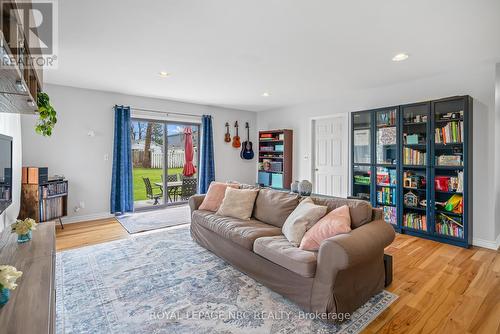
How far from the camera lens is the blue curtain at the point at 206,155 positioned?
5742 millimetres

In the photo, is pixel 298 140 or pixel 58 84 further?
pixel 298 140

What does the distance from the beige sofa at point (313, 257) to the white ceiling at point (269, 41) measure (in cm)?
161

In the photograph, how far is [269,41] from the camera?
255cm

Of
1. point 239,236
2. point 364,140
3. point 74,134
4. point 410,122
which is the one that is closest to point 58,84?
point 74,134

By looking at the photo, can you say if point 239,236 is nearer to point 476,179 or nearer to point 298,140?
point 476,179

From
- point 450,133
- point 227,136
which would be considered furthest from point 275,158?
point 450,133

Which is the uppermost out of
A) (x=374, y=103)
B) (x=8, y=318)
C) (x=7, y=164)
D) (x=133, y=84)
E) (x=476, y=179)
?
(x=133, y=84)

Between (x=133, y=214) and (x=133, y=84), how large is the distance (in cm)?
242

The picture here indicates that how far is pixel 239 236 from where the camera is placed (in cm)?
245

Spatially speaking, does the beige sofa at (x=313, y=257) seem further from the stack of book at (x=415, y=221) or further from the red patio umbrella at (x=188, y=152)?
the red patio umbrella at (x=188, y=152)

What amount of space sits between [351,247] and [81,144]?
467 centimetres

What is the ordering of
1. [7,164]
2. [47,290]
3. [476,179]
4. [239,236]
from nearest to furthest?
1. [47,290]
2. [7,164]
3. [239,236]
4. [476,179]

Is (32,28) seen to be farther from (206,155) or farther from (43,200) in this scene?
(206,155)

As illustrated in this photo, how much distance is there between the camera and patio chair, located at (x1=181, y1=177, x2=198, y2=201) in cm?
579
